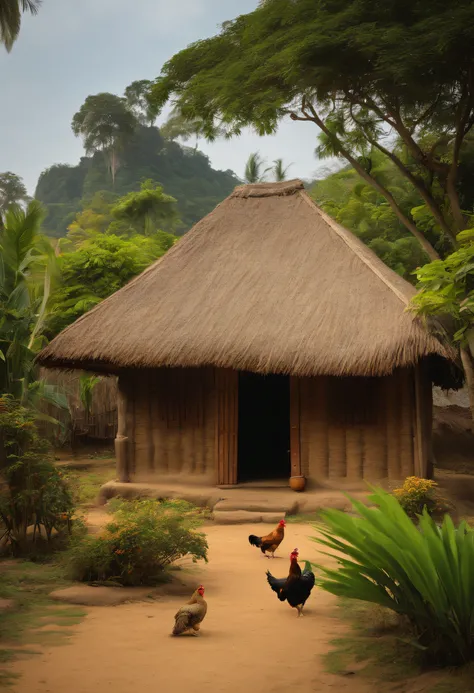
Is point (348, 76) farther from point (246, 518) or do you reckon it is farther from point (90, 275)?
point (90, 275)

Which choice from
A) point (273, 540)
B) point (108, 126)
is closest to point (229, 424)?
point (273, 540)

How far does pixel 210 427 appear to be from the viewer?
421 inches

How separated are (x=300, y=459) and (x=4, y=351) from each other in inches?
179

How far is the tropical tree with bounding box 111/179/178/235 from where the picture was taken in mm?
29172

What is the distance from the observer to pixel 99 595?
5.62m

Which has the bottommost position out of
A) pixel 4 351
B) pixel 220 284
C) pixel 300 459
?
pixel 300 459

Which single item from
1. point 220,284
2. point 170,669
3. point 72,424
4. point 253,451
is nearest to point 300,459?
point 220,284

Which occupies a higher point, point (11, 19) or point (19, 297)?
point (11, 19)

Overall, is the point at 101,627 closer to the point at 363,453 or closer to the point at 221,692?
the point at 221,692

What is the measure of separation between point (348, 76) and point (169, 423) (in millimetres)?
5811

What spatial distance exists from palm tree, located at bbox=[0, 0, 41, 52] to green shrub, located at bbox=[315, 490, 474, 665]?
11.4m

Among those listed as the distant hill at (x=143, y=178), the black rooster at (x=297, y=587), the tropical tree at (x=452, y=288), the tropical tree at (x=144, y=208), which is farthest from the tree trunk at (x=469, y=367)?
the distant hill at (x=143, y=178)

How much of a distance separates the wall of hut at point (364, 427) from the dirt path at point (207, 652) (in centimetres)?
428

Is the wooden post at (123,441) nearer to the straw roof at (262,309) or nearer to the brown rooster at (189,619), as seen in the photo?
the straw roof at (262,309)
